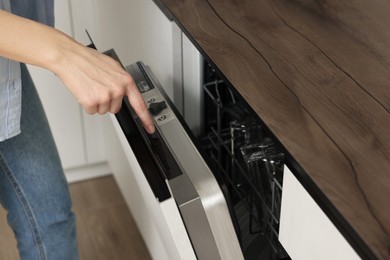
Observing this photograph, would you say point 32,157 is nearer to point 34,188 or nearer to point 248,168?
point 34,188

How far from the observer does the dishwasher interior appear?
1.03 meters

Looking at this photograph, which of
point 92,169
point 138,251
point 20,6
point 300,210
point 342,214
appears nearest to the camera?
point 342,214

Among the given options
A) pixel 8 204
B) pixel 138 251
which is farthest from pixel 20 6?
pixel 138 251

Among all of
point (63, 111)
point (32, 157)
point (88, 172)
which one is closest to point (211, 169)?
point (32, 157)

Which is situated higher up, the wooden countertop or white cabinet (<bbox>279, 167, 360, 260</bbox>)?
the wooden countertop

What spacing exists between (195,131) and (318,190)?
1.81 feet

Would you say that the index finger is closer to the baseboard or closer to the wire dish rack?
the wire dish rack

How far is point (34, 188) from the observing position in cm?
113

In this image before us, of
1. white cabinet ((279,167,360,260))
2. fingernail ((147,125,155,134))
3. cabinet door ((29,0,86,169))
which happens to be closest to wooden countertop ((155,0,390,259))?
white cabinet ((279,167,360,260))

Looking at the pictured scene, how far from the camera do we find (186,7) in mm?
1106

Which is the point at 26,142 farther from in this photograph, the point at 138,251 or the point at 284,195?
the point at 138,251

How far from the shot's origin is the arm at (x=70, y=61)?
2.56 feet

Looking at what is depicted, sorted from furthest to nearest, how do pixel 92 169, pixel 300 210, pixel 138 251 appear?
pixel 92 169, pixel 138 251, pixel 300 210

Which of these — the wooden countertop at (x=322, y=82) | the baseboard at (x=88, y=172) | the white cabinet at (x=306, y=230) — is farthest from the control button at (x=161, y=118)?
the baseboard at (x=88, y=172)
